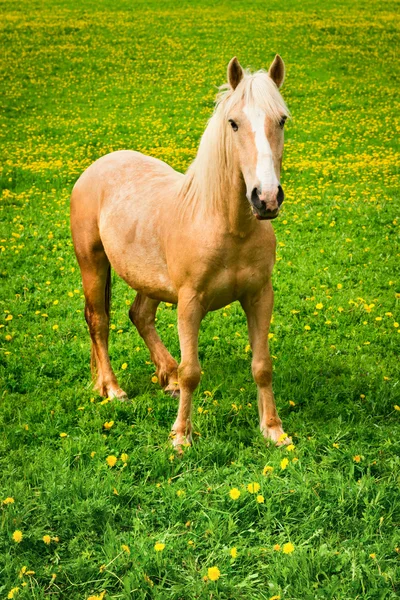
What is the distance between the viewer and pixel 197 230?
444 centimetres

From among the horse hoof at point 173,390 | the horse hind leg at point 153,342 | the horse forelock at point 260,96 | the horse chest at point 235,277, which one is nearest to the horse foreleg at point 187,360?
the horse chest at point 235,277

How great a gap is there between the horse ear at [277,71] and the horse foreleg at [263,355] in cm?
137

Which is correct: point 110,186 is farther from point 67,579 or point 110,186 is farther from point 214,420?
point 67,579

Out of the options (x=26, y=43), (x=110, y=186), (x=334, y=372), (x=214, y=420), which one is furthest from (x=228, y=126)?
(x=26, y=43)

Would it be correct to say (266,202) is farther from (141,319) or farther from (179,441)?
(141,319)

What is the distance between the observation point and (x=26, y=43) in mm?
26406

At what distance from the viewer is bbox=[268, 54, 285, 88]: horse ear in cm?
407

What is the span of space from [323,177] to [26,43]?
730 inches

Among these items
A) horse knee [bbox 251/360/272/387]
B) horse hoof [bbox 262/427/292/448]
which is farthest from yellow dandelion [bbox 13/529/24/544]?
horse knee [bbox 251/360/272/387]

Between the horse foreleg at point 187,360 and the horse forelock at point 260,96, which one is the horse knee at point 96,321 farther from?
the horse forelock at point 260,96

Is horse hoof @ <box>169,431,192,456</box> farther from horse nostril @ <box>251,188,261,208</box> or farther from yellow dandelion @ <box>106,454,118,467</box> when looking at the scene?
horse nostril @ <box>251,188,261,208</box>

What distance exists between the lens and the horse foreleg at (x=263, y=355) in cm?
459

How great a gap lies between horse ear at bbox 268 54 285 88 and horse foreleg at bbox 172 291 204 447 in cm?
152

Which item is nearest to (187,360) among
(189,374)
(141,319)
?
(189,374)
